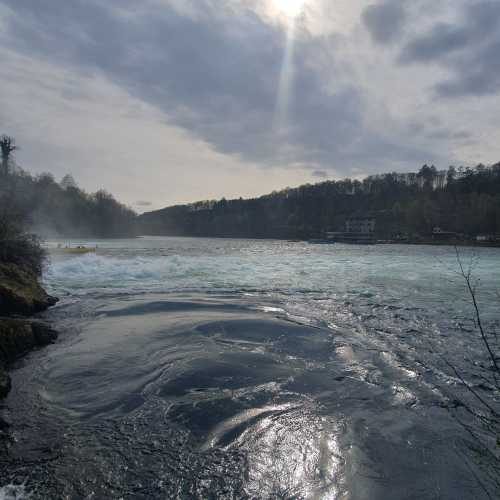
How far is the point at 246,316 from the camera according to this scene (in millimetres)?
10211

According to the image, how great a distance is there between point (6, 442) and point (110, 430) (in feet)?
3.43

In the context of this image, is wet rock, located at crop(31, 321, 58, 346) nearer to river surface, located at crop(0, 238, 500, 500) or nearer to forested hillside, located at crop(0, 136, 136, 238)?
river surface, located at crop(0, 238, 500, 500)

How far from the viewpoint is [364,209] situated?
140625 millimetres

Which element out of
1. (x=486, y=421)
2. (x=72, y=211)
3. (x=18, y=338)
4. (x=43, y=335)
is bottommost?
(x=486, y=421)

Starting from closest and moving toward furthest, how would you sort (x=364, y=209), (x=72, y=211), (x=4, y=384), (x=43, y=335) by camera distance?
1. (x=4, y=384)
2. (x=43, y=335)
3. (x=72, y=211)
4. (x=364, y=209)

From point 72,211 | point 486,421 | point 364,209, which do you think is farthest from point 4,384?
point 364,209

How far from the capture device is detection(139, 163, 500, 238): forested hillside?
3684 inches

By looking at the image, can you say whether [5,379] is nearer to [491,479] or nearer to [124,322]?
[124,322]

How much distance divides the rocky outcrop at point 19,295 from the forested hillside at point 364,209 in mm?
82398

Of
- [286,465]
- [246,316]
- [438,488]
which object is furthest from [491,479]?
[246,316]

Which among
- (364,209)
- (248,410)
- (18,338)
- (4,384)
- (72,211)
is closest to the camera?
(248,410)

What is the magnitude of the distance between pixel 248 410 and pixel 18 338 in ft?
15.9

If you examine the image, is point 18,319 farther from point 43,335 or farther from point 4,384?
point 4,384

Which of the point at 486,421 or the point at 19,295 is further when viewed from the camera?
the point at 19,295
